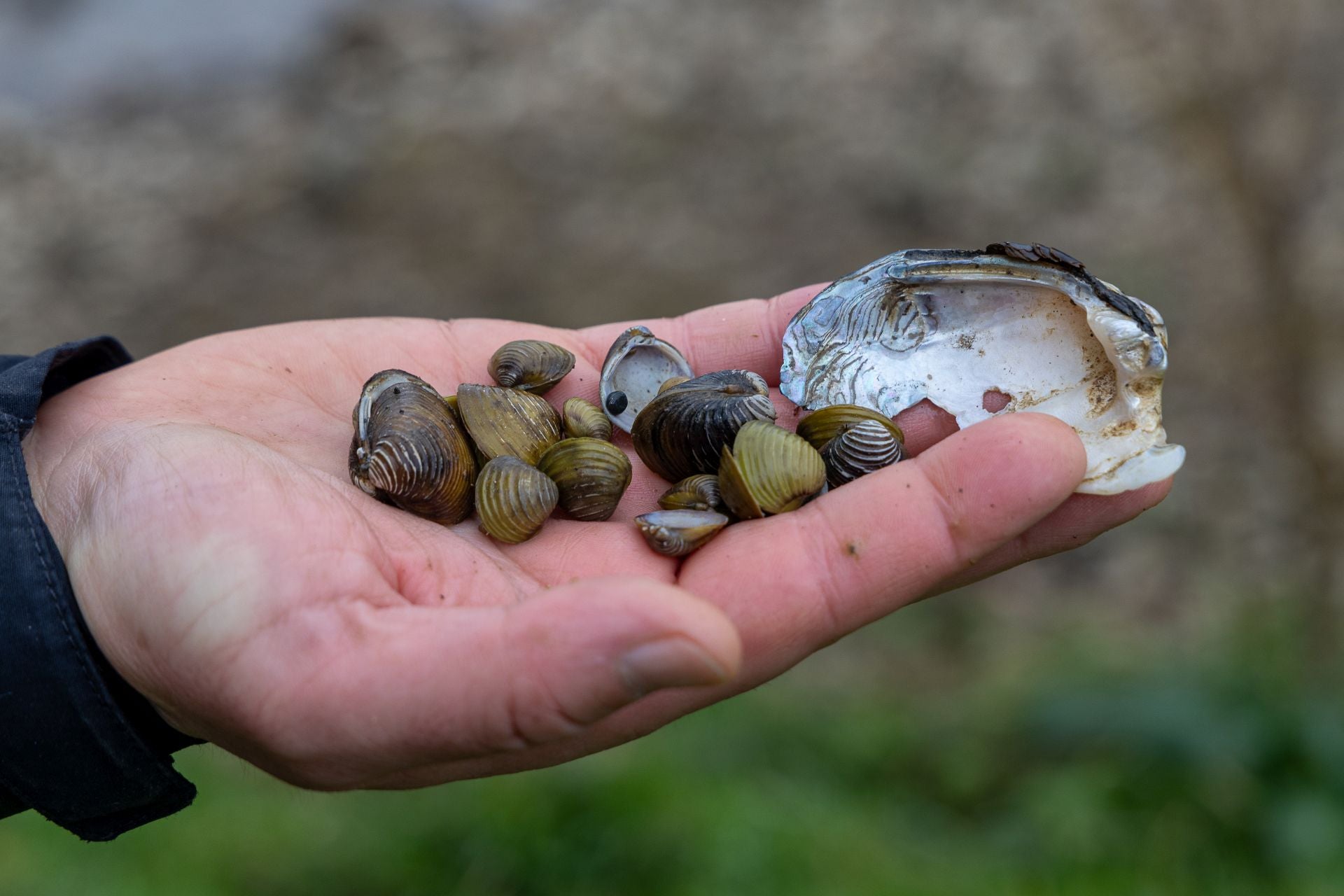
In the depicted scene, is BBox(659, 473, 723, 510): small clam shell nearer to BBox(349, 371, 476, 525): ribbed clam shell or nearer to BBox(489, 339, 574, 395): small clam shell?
BBox(349, 371, 476, 525): ribbed clam shell

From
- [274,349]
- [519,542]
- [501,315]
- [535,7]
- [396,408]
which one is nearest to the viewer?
[519,542]

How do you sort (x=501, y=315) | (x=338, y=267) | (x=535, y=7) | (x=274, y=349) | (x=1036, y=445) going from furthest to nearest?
(x=535, y=7)
(x=338, y=267)
(x=501, y=315)
(x=274, y=349)
(x=1036, y=445)

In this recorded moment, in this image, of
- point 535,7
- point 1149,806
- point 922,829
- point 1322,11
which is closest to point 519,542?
point 922,829

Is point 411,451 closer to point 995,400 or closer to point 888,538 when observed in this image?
point 888,538

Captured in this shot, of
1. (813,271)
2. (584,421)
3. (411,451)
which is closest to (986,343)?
(584,421)

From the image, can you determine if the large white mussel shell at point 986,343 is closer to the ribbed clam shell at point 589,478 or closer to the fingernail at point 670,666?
the ribbed clam shell at point 589,478

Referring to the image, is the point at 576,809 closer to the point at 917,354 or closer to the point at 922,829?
the point at 922,829
